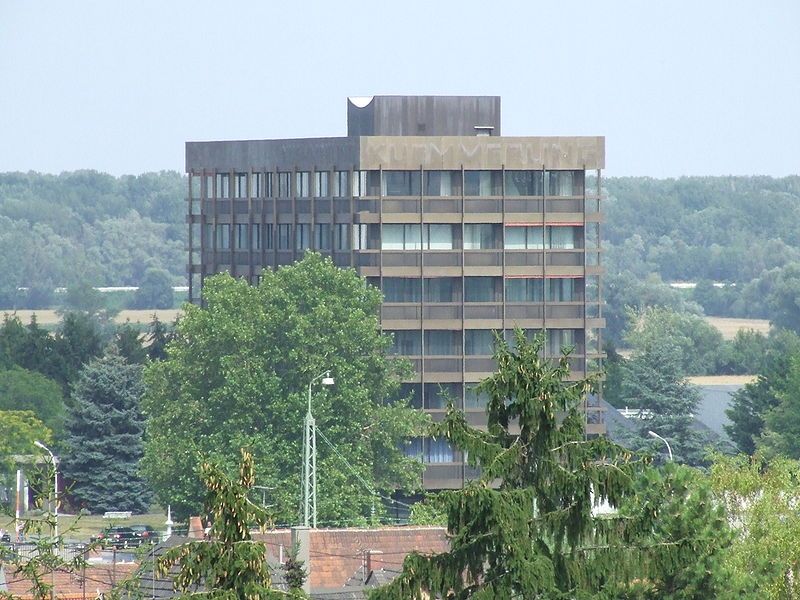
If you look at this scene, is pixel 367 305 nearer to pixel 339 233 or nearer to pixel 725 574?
pixel 339 233

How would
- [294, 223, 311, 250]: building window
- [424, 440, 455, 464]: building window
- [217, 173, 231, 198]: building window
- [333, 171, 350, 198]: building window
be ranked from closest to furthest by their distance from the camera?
[424, 440, 455, 464]: building window < [333, 171, 350, 198]: building window < [294, 223, 311, 250]: building window < [217, 173, 231, 198]: building window

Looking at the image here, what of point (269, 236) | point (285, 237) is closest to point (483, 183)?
point (285, 237)

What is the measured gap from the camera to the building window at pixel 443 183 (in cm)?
12331

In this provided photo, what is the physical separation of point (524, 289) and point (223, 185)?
18.8 m

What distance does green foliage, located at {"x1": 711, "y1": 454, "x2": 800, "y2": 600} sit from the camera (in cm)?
5125

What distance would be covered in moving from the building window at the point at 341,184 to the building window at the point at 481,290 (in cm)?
761

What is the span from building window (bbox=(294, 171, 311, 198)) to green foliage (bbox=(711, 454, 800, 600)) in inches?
2672

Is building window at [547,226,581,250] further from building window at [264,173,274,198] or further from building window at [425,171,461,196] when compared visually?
building window at [264,173,274,198]

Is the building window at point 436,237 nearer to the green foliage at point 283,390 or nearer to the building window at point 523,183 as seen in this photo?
the building window at point 523,183

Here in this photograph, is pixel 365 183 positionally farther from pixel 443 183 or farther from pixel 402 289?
pixel 402 289

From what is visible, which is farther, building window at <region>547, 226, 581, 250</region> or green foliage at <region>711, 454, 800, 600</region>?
building window at <region>547, 226, 581, 250</region>

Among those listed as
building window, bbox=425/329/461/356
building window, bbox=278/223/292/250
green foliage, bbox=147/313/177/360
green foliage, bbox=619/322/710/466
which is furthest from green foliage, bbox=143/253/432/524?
green foliage, bbox=147/313/177/360

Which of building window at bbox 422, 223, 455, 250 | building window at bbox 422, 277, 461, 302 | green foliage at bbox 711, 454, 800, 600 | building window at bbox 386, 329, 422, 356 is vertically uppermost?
building window at bbox 422, 223, 455, 250

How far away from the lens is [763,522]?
5550 centimetres
